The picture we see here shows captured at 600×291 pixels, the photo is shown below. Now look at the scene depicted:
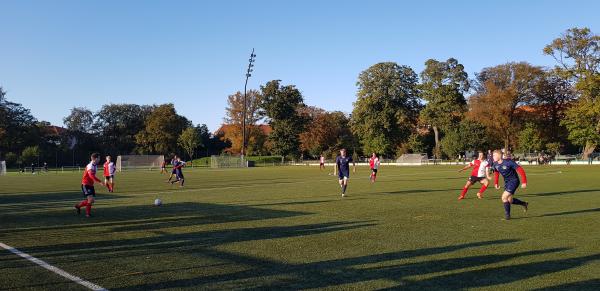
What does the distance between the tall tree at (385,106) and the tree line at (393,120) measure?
0.17m

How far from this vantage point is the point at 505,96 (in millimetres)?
66312

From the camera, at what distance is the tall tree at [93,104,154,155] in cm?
9769

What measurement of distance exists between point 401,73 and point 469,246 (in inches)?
2910

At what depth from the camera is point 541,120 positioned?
233 ft

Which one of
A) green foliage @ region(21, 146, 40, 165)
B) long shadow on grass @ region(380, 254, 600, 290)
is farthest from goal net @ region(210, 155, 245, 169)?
long shadow on grass @ region(380, 254, 600, 290)

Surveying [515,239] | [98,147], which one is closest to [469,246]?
[515,239]

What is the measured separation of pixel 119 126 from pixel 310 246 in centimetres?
9739

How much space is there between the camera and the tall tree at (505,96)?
219 ft

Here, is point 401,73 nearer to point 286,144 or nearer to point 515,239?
point 286,144

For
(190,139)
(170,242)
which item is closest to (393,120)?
(190,139)

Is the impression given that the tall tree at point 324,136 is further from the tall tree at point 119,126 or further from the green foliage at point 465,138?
the tall tree at point 119,126

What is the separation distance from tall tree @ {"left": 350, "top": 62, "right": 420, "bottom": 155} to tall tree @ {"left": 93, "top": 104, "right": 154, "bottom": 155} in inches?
1777

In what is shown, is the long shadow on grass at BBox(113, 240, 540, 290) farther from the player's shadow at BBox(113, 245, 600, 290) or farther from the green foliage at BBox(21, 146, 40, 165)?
the green foliage at BBox(21, 146, 40, 165)

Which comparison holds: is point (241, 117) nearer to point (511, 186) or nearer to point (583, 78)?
point (583, 78)
